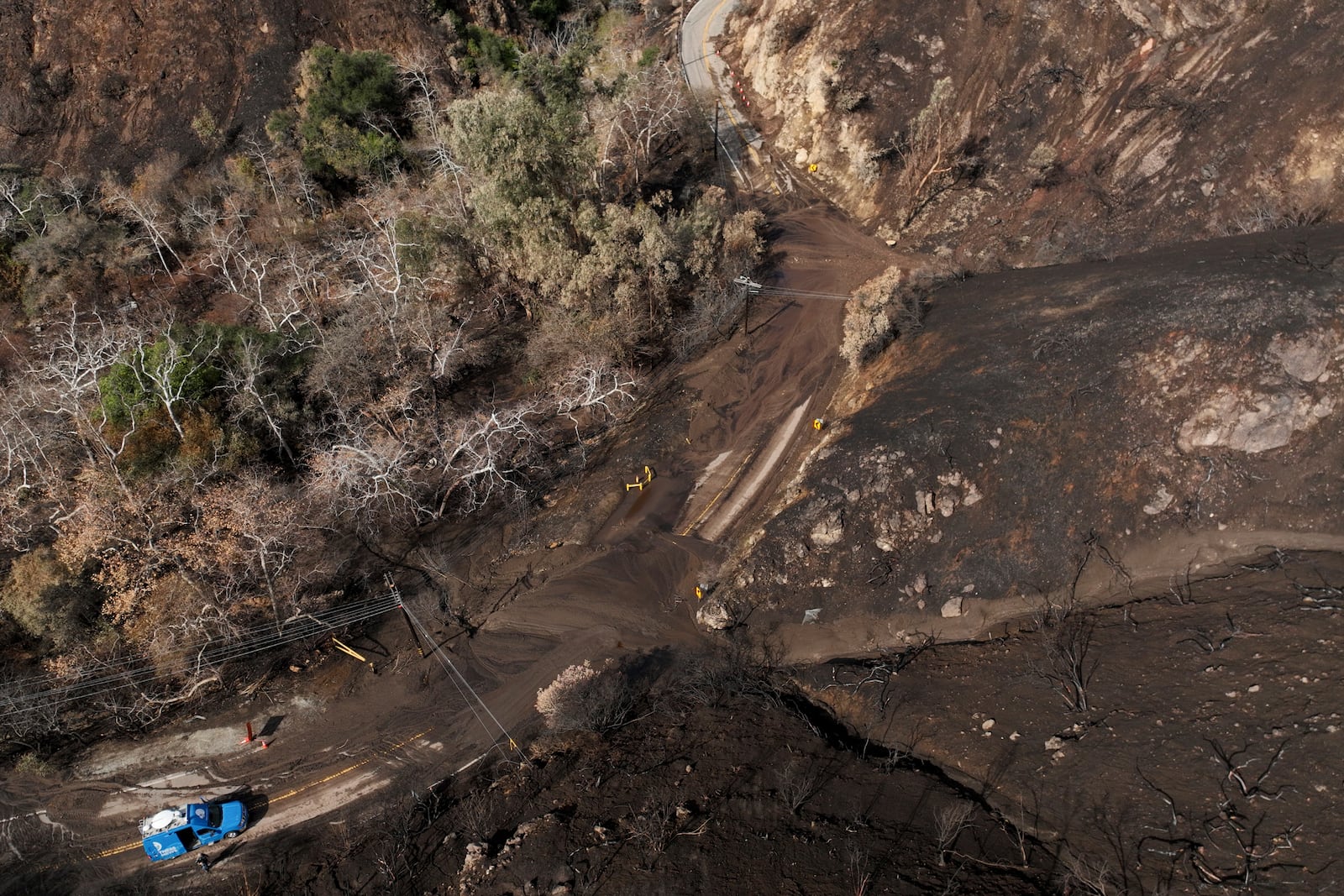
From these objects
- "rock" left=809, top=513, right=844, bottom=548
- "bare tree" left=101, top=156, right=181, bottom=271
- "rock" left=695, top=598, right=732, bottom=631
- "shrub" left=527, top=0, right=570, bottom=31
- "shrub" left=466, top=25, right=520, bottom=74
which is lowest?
"rock" left=695, top=598, right=732, bottom=631

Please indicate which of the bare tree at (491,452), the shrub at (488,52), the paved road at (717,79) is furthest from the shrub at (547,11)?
the bare tree at (491,452)

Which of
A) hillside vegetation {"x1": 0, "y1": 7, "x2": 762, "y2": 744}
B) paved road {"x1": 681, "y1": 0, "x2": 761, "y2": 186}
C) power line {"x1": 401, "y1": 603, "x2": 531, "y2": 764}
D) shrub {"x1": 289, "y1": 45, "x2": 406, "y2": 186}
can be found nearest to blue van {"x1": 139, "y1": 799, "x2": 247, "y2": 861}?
hillside vegetation {"x1": 0, "y1": 7, "x2": 762, "y2": 744}

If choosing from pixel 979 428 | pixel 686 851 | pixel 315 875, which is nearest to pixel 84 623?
pixel 315 875

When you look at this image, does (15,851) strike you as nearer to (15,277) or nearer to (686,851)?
(686,851)

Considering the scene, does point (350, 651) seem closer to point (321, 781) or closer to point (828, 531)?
point (321, 781)

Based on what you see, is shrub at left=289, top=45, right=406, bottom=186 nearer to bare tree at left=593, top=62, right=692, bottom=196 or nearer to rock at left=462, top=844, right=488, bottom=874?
bare tree at left=593, top=62, right=692, bottom=196

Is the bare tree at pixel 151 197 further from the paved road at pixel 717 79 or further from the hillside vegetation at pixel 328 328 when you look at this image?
the paved road at pixel 717 79
